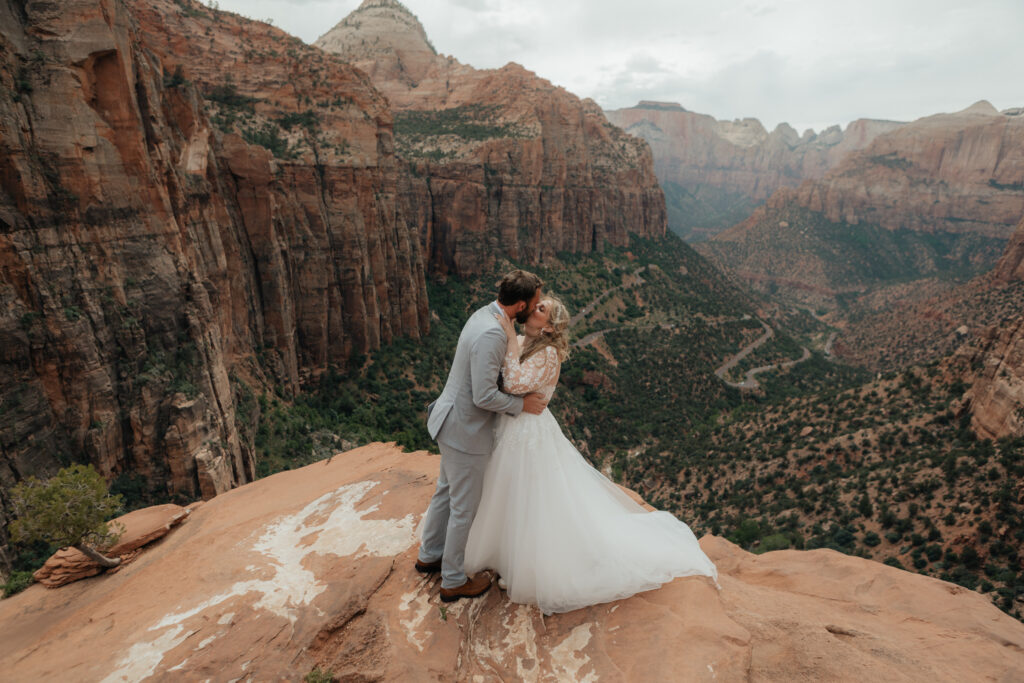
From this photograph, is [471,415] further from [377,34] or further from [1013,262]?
[377,34]

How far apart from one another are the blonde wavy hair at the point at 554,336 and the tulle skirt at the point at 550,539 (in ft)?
2.45

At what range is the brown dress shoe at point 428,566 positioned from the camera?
19.4 feet

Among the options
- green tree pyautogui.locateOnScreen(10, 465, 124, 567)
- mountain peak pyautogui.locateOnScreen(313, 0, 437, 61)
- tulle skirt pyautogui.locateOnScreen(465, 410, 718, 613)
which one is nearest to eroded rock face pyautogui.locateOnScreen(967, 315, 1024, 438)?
tulle skirt pyautogui.locateOnScreen(465, 410, 718, 613)

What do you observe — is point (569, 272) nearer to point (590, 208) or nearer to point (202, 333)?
point (590, 208)

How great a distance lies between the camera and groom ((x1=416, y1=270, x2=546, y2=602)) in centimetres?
506

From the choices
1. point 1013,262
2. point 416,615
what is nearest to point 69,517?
point 416,615

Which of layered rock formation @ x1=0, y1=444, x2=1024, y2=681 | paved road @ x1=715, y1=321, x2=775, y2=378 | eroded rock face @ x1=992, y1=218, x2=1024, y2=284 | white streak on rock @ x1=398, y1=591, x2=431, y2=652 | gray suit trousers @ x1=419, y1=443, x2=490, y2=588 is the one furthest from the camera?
paved road @ x1=715, y1=321, x2=775, y2=378

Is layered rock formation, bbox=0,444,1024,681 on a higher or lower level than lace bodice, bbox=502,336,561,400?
lower

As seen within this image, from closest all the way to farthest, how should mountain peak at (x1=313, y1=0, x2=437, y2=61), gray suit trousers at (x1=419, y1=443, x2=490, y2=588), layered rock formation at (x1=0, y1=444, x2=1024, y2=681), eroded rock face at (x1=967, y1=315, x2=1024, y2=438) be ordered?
1. layered rock formation at (x1=0, y1=444, x2=1024, y2=681)
2. gray suit trousers at (x1=419, y1=443, x2=490, y2=588)
3. eroded rock face at (x1=967, y1=315, x2=1024, y2=438)
4. mountain peak at (x1=313, y1=0, x2=437, y2=61)

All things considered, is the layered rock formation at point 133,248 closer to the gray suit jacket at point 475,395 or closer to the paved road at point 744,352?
the gray suit jacket at point 475,395

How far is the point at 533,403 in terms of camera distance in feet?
17.5

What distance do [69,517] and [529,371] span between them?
742 centimetres

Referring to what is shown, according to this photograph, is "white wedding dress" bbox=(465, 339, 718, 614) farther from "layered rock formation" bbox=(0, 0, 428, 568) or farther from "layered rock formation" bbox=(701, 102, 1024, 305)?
"layered rock formation" bbox=(701, 102, 1024, 305)

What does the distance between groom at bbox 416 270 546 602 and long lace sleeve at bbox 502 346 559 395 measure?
0.10m
